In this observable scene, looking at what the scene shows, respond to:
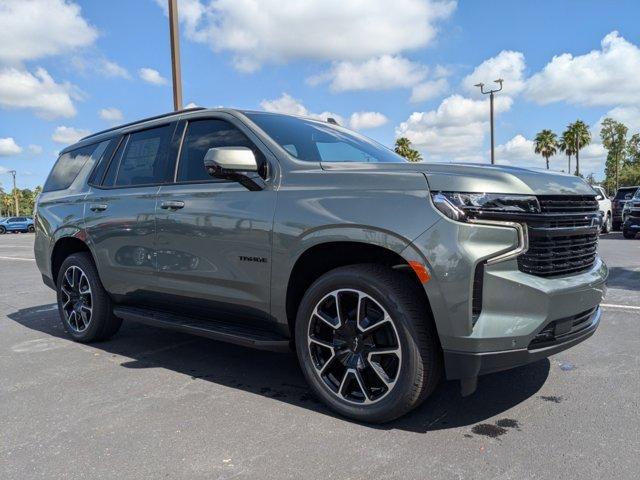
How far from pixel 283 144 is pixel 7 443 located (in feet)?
7.90

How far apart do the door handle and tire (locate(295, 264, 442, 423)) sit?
1.30 metres

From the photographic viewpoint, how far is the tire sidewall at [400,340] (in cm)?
285

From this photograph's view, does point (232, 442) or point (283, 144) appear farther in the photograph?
point (283, 144)

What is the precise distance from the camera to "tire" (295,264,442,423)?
9.38 ft

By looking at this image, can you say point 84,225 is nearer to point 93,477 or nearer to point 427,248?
point 93,477

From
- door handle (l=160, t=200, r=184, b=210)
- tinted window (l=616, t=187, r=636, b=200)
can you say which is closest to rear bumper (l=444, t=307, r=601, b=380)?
door handle (l=160, t=200, r=184, b=210)

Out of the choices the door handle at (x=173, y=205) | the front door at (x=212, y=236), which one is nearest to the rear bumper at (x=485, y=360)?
the front door at (x=212, y=236)

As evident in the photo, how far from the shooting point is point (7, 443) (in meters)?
2.94

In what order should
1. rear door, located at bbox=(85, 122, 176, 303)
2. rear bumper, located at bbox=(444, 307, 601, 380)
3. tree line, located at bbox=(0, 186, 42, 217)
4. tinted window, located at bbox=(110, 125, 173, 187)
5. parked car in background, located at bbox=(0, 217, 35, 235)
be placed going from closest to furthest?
rear bumper, located at bbox=(444, 307, 601, 380) → rear door, located at bbox=(85, 122, 176, 303) → tinted window, located at bbox=(110, 125, 173, 187) → parked car in background, located at bbox=(0, 217, 35, 235) → tree line, located at bbox=(0, 186, 42, 217)

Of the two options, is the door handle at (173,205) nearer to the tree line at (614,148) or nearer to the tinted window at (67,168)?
the tinted window at (67,168)

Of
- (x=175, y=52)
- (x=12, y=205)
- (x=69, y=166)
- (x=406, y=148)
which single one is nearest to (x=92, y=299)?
(x=69, y=166)

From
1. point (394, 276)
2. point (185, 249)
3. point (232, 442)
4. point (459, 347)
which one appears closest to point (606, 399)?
point (459, 347)

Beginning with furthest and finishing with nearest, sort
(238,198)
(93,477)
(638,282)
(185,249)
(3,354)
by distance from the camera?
1. (638,282)
2. (3,354)
3. (185,249)
4. (238,198)
5. (93,477)

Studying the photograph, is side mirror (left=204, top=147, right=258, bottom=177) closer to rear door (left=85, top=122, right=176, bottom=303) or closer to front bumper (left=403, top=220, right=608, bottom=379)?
rear door (left=85, top=122, right=176, bottom=303)
